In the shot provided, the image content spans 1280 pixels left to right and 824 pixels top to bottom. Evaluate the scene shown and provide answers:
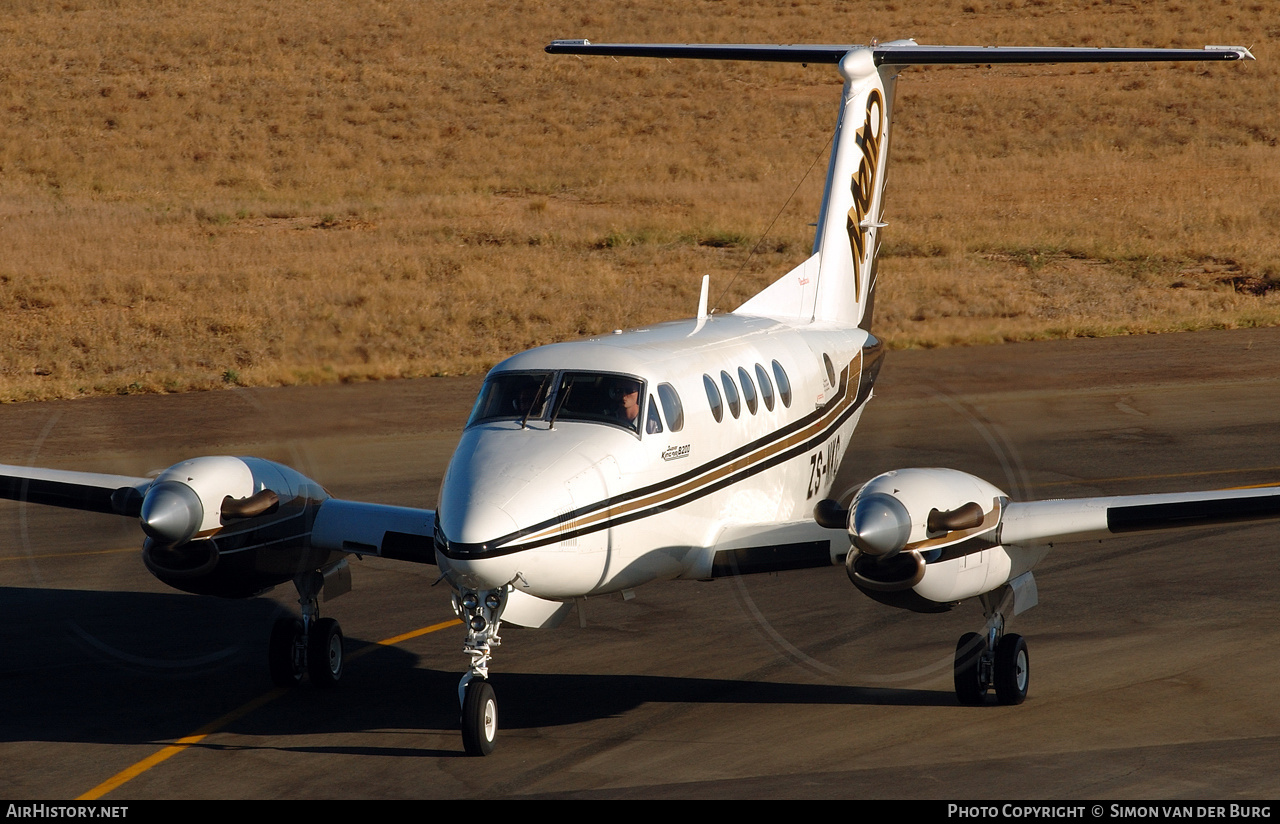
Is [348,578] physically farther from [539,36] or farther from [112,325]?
[539,36]

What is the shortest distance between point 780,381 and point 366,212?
38.2 metres

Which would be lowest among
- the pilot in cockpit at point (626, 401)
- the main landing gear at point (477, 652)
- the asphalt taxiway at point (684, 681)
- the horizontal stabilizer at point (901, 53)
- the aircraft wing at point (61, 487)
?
the asphalt taxiway at point (684, 681)

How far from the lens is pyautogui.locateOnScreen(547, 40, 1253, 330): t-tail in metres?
17.2

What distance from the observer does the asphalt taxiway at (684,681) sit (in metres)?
10.8

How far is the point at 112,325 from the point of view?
117ft

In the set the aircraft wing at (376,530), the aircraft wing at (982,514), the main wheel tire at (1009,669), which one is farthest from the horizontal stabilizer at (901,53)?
the main wheel tire at (1009,669)

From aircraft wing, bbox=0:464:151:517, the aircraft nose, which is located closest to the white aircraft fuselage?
the aircraft nose

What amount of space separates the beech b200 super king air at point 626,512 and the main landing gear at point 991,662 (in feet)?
0.06

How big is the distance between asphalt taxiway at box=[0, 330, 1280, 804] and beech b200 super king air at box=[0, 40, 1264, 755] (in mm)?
753

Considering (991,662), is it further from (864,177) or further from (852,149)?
(864,177)

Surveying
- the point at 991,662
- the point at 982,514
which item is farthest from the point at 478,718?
the point at 991,662

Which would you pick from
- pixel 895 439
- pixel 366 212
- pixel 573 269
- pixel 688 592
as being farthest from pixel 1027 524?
pixel 366 212

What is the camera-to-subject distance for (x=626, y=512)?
37.0ft

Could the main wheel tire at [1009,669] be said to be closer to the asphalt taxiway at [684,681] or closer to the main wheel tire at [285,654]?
the asphalt taxiway at [684,681]
